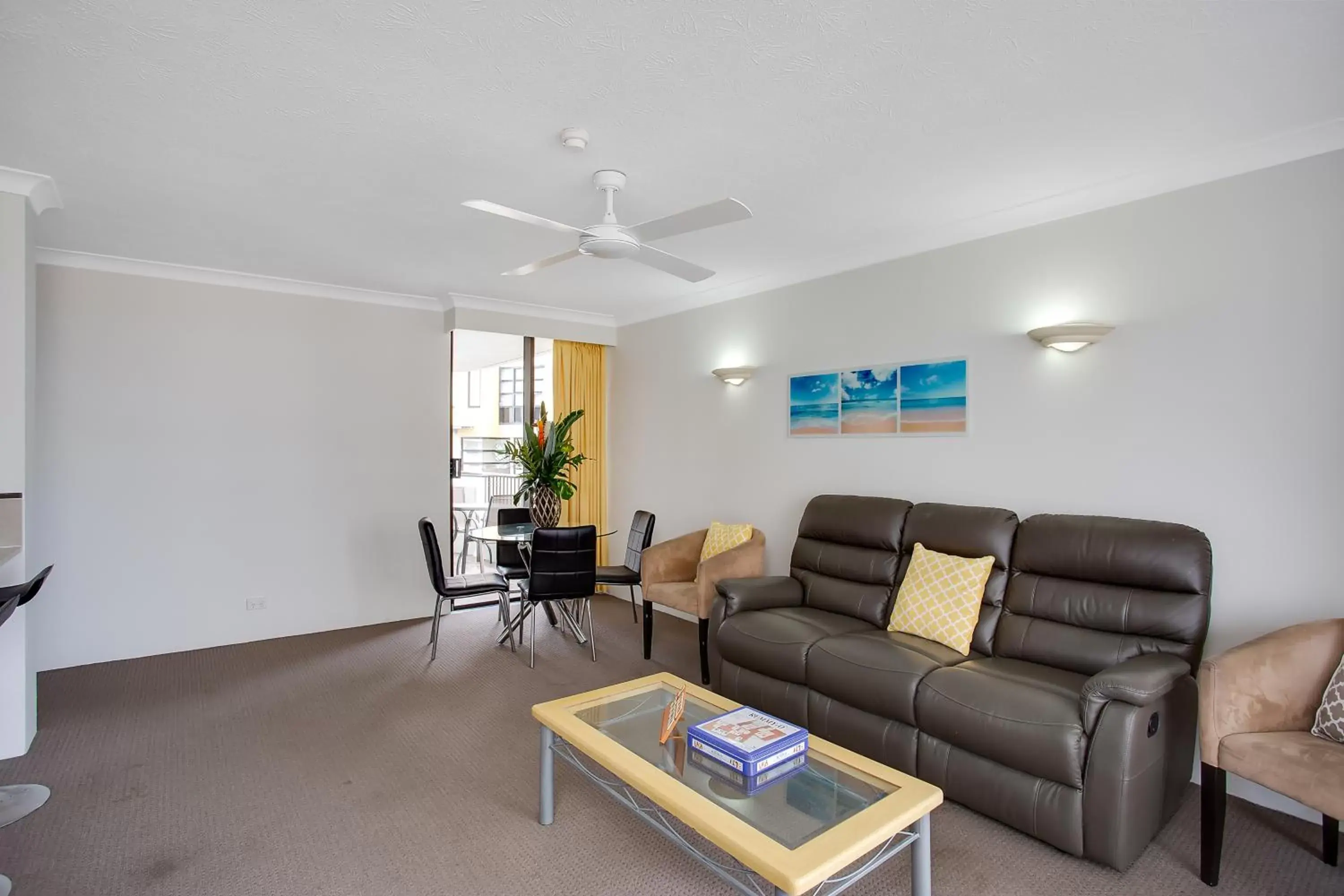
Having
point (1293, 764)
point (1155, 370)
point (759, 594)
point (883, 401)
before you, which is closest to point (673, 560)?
point (759, 594)

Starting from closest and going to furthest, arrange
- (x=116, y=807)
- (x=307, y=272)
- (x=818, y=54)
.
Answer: (x=818, y=54) < (x=116, y=807) < (x=307, y=272)

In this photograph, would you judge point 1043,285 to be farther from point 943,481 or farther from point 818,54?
point 818,54

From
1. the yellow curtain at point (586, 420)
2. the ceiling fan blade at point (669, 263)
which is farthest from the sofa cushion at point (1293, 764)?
the yellow curtain at point (586, 420)

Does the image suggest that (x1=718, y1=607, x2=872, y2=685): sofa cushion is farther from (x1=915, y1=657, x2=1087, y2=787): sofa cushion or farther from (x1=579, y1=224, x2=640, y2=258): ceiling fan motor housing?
(x1=579, y1=224, x2=640, y2=258): ceiling fan motor housing

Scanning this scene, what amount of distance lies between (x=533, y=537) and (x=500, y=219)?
197 cm

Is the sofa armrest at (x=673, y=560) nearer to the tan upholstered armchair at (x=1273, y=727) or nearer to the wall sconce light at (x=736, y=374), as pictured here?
the wall sconce light at (x=736, y=374)

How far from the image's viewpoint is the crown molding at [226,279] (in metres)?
4.39

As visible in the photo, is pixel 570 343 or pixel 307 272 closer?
pixel 307 272

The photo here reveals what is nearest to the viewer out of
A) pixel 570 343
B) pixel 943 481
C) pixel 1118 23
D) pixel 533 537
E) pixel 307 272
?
pixel 1118 23

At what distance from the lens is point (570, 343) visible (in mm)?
6488

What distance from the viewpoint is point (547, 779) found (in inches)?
106

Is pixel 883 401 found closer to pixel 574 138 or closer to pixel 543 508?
pixel 574 138

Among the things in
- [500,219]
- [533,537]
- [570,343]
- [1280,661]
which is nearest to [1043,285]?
[1280,661]

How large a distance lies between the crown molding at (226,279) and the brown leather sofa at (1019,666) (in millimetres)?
3576
